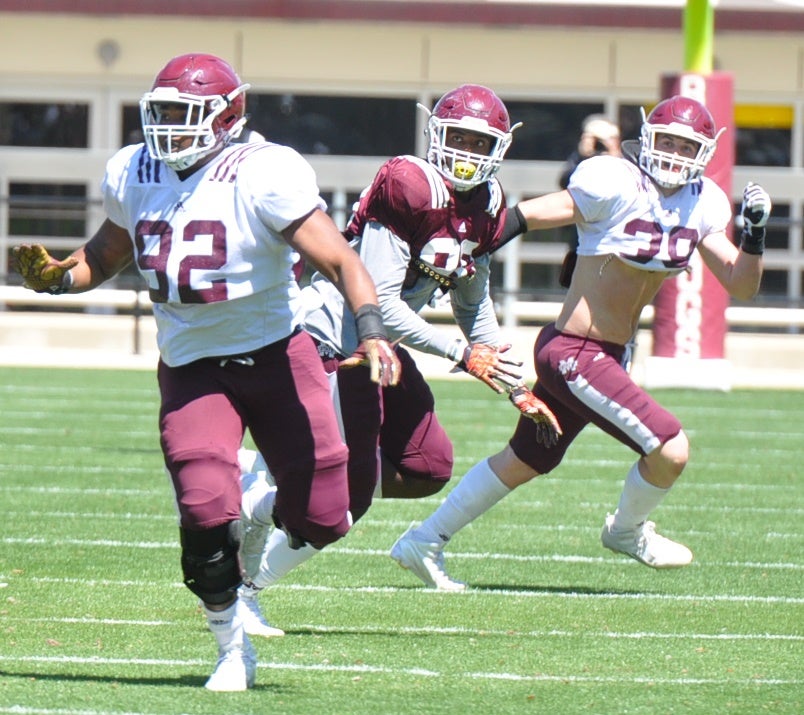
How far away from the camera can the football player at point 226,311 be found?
14.7ft

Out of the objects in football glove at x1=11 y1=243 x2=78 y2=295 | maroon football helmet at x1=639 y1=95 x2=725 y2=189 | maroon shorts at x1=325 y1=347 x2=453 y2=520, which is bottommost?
maroon shorts at x1=325 y1=347 x2=453 y2=520

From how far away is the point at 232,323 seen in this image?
15.2 feet

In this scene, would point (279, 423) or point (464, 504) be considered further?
point (464, 504)

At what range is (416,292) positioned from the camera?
5.61 metres

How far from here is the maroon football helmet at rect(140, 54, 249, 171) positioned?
4.56m

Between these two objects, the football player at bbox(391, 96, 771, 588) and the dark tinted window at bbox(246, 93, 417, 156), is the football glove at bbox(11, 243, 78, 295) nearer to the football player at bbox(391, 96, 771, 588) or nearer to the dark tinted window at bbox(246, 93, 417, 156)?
the football player at bbox(391, 96, 771, 588)

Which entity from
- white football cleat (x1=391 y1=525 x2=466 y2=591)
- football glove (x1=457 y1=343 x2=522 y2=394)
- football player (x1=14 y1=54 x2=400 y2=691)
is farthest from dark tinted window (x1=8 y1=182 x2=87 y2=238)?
football player (x1=14 y1=54 x2=400 y2=691)

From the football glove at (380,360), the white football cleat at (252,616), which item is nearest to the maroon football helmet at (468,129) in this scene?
the football glove at (380,360)

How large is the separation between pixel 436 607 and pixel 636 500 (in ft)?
2.78

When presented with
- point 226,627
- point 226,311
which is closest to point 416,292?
point 226,311

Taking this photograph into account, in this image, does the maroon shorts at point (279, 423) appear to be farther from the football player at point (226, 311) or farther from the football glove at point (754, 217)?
the football glove at point (754, 217)

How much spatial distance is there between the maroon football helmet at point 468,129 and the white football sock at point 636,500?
4.24 ft

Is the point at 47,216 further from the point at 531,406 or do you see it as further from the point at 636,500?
the point at 531,406

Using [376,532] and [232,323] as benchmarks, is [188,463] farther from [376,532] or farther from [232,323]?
[376,532]
